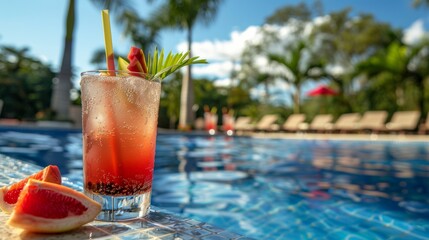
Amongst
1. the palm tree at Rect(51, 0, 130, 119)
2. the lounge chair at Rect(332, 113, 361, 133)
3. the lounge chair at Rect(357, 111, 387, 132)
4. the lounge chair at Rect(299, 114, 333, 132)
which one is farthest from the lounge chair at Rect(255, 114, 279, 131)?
the palm tree at Rect(51, 0, 130, 119)

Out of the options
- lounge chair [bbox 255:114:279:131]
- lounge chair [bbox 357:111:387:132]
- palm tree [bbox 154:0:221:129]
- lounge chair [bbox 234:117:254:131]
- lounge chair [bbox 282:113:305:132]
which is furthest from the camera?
lounge chair [bbox 234:117:254:131]

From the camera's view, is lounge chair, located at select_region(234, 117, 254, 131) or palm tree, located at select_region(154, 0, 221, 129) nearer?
palm tree, located at select_region(154, 0, 221, 129)

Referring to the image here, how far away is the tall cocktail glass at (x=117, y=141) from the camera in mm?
1102

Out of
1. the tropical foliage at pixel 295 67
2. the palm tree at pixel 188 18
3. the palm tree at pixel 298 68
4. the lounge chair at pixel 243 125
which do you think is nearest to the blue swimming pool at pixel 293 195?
the tropical foliage at pixel 295 67

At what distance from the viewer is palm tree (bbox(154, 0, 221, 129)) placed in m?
17.2

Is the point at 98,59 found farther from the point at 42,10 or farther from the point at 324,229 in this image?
the point at 324,229

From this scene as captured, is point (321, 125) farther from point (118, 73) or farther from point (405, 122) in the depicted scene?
point (118, 73)

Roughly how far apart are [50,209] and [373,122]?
50.4 feet

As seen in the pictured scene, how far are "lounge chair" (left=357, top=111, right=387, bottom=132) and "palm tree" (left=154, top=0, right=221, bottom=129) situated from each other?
26.1 ft

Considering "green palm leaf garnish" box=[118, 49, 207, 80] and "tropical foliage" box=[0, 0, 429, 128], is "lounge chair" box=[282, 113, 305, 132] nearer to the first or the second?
"tropical foliage" box=[0, 0, 429, 128]

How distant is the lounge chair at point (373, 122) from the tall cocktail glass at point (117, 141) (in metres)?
14.9

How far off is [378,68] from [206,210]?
1679 cm

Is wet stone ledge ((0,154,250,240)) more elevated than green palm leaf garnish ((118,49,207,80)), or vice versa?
green palm leaf garnish ((118,49,207,80))

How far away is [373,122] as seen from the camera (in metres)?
14.6
